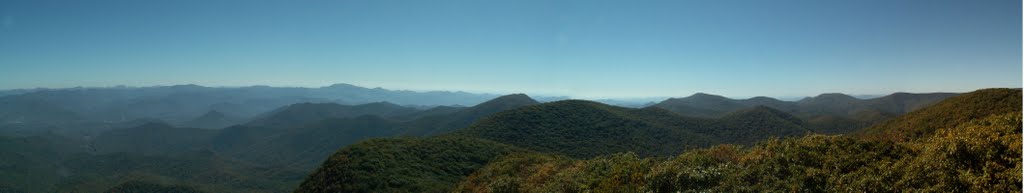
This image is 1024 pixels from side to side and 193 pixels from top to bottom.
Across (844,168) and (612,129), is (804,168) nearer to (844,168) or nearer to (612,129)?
(844,168)

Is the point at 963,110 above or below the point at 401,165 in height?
above

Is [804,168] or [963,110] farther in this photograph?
[963,110]

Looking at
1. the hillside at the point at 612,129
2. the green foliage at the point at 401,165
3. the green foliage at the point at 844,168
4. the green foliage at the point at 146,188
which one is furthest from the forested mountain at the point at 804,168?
the green foliage at the point at 146,188

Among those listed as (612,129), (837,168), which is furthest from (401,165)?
(612,129)

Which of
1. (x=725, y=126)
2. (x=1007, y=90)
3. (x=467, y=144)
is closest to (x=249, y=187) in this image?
(x=467, y=144)

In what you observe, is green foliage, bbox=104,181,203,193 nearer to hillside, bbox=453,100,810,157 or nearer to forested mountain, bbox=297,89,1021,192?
hillside, bbox=453,100,810,157

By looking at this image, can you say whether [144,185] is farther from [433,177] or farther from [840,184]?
[840,184]
